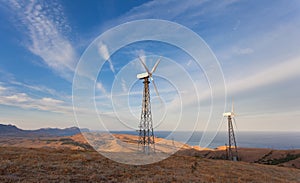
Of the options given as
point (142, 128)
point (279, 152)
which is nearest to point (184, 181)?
point (142, 128)

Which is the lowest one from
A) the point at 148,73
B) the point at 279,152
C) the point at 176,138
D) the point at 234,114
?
the point at 279,152

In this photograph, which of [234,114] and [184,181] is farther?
[234,114]

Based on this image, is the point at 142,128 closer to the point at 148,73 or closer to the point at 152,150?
the point at 152,150

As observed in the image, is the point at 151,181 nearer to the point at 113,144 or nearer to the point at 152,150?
the point at 152,150

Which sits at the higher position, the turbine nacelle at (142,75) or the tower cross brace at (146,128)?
the turbine nacelle at (142,75)

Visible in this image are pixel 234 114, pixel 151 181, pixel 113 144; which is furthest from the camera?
pixel 234 114

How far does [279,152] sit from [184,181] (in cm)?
6268

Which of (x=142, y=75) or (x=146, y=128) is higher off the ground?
(x=142, y=75)

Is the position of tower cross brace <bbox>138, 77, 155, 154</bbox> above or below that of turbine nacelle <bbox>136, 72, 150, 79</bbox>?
below

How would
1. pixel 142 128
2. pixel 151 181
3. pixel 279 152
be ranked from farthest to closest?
pixel 279 152 → pixel 142 128 → pixel 151 181

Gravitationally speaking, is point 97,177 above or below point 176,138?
below

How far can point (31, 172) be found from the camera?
14117 millimetres

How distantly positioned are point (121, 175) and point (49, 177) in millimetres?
5265

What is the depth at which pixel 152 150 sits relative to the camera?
32.0 meters
